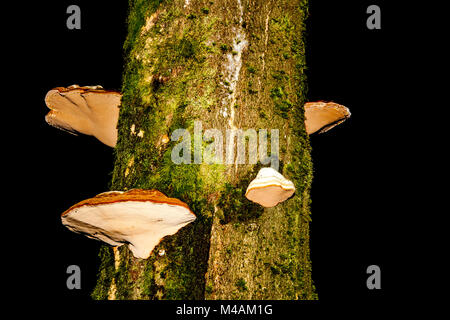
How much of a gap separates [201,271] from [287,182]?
0.66 meters

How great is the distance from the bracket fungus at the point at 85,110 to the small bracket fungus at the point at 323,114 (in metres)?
1.67

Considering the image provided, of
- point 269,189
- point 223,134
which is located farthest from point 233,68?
point 269,189

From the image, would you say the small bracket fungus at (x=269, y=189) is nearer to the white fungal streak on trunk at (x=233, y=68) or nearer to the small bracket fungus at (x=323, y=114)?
the white fungal streak on trunk at (x=233, y=68)

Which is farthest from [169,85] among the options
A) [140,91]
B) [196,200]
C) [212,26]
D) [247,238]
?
[247,238]

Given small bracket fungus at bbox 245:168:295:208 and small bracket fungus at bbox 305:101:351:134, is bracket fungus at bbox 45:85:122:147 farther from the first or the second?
small bracket fungus at bbox 305:101:351:134

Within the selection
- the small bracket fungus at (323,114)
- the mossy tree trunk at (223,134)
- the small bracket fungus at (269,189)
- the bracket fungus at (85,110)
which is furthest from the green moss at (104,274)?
the small bracket fungus at (323,114)

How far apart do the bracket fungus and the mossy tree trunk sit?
0.44 metres

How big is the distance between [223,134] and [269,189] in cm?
42

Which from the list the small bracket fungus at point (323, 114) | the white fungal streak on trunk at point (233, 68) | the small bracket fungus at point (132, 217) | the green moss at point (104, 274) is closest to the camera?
the small bracket fungus at point (132, 217)

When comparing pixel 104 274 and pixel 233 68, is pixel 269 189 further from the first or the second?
pixel 104 274

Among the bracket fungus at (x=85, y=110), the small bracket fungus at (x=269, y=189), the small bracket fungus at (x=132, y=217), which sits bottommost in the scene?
the small bracket fungus at (x=132, y=217)

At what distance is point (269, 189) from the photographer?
58.8 inches

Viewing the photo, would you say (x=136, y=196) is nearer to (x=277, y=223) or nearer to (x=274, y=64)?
(x=277, y=223)

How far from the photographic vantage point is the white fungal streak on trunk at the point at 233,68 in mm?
1721
